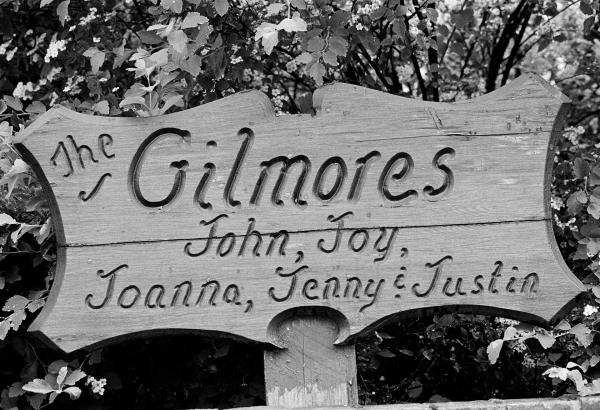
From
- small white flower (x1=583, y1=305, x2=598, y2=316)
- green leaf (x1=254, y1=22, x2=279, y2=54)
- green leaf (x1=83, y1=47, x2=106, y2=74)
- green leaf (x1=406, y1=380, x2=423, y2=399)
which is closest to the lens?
green leaf (x1=254, y1=22, x2=279, y2=54)

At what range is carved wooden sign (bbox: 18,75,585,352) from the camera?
207 cm

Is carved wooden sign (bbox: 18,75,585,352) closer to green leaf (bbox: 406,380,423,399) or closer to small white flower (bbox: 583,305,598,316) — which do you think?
small white flower (bbox: 583,305,598,316)

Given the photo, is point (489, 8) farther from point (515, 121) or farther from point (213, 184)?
point (213, 184)

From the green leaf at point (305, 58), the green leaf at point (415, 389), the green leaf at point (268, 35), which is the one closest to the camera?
the green leaf at point (268, 35)

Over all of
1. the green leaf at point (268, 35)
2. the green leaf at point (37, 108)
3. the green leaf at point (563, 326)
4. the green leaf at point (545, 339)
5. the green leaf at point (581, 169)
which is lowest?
the green leaf at point (563, 326)

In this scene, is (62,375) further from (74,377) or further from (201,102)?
(201,102)

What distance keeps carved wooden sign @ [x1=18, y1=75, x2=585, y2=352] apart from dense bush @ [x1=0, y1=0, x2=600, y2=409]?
247 millimetres

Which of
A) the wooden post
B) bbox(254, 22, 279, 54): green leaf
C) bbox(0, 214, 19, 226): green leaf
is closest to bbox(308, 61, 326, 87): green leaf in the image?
bbox(254, 22, 279, 54): green leaf

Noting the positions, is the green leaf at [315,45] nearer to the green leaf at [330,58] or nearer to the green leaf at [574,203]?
the green leaf at [330,58]

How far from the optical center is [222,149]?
83.4 inches

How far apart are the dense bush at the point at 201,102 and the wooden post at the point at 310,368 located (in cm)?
38

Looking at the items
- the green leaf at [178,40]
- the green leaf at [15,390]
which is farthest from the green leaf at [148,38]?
the green leaf at [15,390]

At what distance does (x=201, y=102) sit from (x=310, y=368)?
113cm

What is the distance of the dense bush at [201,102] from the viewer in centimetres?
240
